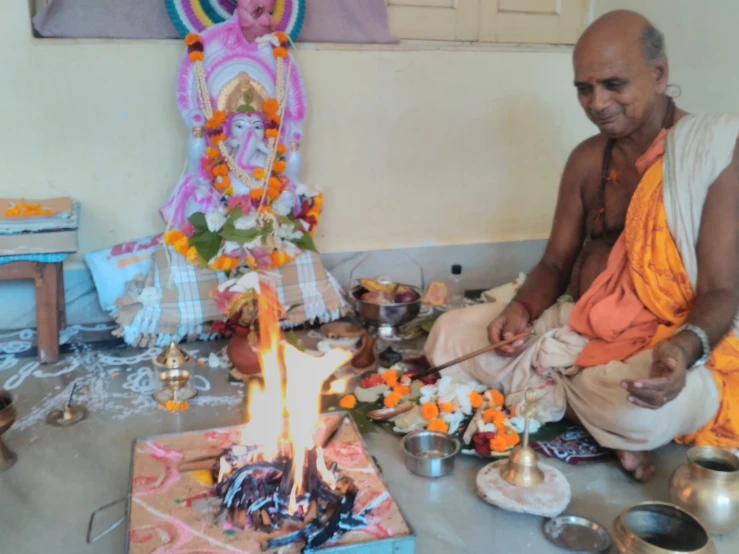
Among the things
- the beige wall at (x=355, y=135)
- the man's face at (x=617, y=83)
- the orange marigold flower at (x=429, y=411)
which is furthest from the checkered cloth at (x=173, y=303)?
the man's face at (x=617, y=83)

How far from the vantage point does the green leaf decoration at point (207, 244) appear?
10.7ft

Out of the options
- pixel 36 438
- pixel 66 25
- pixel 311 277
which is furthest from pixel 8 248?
pixel 311 277

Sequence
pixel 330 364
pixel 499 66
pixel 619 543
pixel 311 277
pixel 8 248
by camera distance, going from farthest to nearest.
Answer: pixel 499 66 < pixel 311 277 < pixel 8 248 < pixel 330 364 < pixel 619 543

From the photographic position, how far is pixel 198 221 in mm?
3316

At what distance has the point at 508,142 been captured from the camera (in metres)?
4.20

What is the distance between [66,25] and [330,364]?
Answer: 2.26m

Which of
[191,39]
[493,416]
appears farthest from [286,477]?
[191,39]

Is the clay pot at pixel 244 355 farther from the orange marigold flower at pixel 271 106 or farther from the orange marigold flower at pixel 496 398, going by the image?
the orange marigold flower at pixel 271 106

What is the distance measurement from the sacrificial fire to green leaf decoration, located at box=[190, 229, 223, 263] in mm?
1253

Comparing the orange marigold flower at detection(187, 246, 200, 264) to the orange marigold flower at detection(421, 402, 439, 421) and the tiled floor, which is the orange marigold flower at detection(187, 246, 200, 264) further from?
the orange marigold flower at detection(421, 402, 439, 421)

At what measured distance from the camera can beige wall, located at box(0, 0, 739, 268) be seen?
3.34 metres

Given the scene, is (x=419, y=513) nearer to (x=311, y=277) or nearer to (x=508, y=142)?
(x=311, y=277)

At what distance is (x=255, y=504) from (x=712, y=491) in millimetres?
1246

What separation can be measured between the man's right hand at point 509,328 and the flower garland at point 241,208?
120cm
